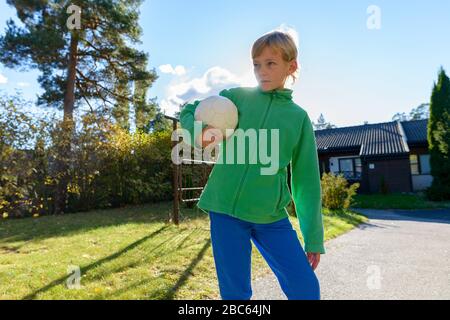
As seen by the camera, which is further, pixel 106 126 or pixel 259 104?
pixel 106 126

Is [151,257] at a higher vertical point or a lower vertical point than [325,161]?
lower

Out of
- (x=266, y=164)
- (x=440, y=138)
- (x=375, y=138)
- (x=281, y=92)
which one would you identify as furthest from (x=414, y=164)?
(x=266, y=164)

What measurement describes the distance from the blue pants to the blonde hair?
0.88m

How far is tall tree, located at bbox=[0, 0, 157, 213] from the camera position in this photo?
504 inches

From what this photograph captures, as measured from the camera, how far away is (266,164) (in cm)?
166

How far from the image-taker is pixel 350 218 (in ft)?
32.9

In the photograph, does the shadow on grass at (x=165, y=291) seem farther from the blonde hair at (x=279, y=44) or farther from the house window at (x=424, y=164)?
the house window at (x=424, y=164)

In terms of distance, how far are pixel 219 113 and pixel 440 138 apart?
19.2 m

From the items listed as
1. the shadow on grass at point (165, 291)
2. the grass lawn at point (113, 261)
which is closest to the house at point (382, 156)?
the grass lawn at point (113, 261)

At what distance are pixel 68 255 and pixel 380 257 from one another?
489 centimetres

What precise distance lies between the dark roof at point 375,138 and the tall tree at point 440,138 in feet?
8.54
